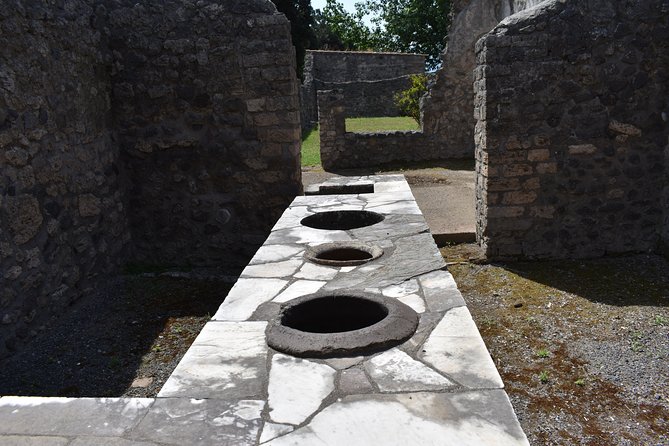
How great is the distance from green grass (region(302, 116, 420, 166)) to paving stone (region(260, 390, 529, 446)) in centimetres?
1087

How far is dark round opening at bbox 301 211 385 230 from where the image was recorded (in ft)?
14.9

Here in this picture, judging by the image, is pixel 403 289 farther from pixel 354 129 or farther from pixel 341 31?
pixel 341 31

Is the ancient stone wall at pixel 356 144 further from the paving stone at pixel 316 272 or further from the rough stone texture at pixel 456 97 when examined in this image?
the paving stone at pixel 316 272

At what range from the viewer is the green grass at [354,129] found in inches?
526

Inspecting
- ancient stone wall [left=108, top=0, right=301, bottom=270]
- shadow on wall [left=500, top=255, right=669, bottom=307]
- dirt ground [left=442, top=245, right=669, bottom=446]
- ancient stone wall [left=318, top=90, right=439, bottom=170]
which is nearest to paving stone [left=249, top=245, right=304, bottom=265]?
dirt ground [left=442, top=245, right=669, bottom=446]

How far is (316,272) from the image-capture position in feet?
10.3

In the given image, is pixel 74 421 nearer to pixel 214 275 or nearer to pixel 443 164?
pixel 214 275

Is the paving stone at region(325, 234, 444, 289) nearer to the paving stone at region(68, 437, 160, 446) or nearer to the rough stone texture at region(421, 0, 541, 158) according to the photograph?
the paving stone at region(68, 437, 160, 446)

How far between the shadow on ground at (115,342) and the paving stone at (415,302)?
72.7 inches

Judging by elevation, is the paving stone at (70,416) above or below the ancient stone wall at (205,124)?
below

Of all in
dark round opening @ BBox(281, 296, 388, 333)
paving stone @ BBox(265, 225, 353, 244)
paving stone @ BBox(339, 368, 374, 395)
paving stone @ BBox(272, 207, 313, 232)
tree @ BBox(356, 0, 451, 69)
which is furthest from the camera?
tree @ BBox(356, 0, 451, 69)

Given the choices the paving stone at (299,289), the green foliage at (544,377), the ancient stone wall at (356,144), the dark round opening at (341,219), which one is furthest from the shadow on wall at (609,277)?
the ancient stone wall at (356,144)

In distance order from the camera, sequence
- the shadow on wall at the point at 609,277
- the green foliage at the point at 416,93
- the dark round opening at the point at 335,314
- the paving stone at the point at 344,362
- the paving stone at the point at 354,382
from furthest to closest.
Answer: the green foliage at the point at 416,93 → the shadow on wall at the point at 609,277 → the dark round opening at the point at 335,314 → the paving stone at the point at 344,362 → the paving stone at the point at 354,382

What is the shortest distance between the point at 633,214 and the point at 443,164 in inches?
249
